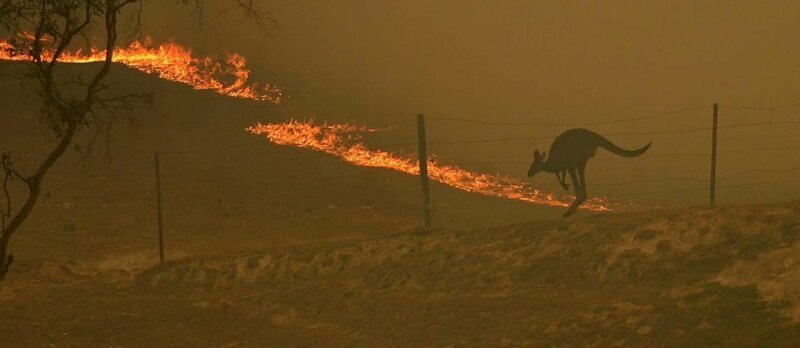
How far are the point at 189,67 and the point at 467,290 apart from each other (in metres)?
22.3

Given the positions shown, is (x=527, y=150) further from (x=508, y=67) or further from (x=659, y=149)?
(x=508, y=67)

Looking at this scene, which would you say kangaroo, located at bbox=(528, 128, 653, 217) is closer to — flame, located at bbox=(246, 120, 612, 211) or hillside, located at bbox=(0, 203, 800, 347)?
hillside, located at bbox=(0, 203, 800, 347)

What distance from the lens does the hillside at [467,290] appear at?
844cm

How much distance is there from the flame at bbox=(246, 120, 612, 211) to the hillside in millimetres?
8730

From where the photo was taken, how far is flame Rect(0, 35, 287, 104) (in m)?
28.5

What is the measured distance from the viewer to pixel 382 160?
77.5 feet

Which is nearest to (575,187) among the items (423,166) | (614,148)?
(614,148)

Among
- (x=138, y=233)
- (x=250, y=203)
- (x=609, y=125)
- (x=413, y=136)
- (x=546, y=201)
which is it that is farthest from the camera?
(x=609, y=125)

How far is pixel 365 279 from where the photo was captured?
1154 centimetres

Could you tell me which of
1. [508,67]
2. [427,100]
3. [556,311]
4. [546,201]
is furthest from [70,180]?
[508,67]

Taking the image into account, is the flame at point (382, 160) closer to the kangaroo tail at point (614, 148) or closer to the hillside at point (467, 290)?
the kangaroo tail at point (614, 148)

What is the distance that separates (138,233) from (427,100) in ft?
66.3

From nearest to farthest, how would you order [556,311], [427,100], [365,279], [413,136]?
1. [556,311]
2. [365,279]
3. [413,136]
4. [427,100]

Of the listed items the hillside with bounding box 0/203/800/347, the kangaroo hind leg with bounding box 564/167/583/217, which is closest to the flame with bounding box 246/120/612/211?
the kangaroo hind leg with bounding box 564/167/583/217
